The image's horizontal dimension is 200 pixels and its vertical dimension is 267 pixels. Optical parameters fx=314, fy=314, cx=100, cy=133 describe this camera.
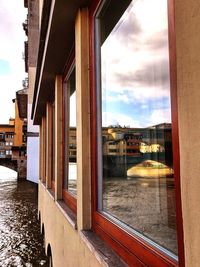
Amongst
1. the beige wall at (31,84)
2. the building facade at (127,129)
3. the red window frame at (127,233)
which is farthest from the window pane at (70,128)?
the beige wall at (31,84)

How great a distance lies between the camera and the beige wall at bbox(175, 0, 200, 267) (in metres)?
0.66

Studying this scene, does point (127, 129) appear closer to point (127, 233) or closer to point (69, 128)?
point (127, 233)

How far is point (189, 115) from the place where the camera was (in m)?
0.70

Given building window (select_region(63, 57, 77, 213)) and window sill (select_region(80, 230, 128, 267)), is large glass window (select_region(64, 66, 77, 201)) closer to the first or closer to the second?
building window (select_region(63, 57, 77, 213))

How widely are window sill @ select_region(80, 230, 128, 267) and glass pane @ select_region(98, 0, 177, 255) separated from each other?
0.42 ft

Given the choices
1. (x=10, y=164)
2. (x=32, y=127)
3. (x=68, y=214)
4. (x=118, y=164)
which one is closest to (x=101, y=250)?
(x=118, y=164)

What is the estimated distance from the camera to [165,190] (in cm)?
116

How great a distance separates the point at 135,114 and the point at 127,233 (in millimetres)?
642

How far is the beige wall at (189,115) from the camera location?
661 mm

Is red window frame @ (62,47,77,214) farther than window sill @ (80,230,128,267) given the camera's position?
Yes

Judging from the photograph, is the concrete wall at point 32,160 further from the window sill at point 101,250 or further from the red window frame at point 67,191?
the window sill at point 101,250

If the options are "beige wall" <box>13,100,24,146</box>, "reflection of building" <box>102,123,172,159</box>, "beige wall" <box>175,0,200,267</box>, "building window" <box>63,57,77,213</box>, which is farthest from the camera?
"beige wall" <box>13,100,24,146</box>

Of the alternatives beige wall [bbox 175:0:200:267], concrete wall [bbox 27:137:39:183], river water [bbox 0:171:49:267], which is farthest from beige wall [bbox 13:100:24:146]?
beige wall [bbox 175:0:200:267]

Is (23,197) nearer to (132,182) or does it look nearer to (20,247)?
(20,247)
